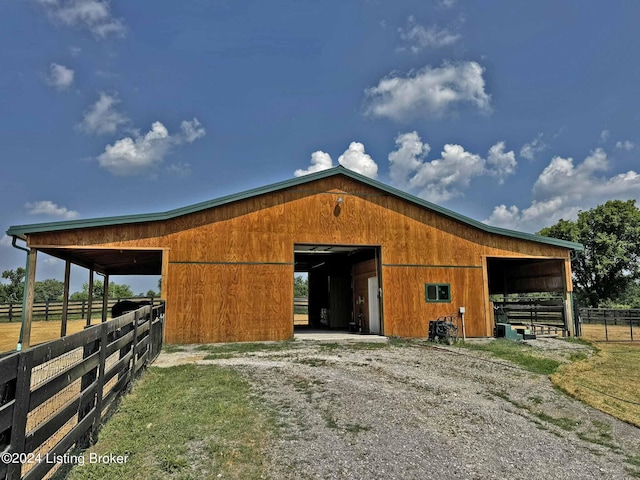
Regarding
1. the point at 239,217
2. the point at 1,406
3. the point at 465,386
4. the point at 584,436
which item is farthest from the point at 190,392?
the point at 239,217

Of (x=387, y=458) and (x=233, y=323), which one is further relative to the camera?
(x=233, y=323)

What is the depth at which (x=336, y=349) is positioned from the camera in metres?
10.9

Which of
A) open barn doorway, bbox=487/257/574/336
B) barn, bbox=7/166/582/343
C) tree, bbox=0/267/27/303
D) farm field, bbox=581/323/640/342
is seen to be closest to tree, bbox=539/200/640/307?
farm field, bbox=581/323/640/342

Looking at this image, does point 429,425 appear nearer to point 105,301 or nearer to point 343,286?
point 343,286

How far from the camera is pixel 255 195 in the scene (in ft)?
43.4

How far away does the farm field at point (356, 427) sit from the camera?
3.84m

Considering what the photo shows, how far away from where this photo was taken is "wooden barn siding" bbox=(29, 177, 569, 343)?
12.3 meters

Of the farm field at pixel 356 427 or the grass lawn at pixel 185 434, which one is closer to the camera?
the grass lawn at pixel 185 434

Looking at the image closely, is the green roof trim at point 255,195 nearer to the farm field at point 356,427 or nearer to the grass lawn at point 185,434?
the farm field at point 356,427

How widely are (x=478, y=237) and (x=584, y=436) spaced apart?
10992 millimetres

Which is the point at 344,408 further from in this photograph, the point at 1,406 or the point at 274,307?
the point at 274,307

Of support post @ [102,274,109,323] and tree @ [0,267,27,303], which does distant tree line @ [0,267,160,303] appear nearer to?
tree @ [0,267,27,303]

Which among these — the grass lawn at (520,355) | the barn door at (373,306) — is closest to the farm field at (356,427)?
the grass lawn at (520,355)

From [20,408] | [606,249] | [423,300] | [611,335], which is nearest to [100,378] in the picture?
[20,408]
